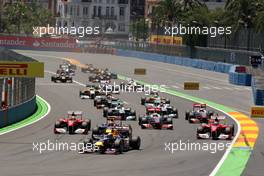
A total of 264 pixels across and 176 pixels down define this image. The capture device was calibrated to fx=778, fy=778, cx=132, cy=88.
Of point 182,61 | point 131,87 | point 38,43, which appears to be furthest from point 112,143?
point 38,43

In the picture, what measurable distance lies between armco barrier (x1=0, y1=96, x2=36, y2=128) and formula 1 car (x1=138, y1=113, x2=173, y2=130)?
614 centimetres

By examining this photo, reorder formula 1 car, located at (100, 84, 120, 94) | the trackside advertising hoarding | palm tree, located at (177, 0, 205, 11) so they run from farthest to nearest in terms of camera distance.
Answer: palm tree, located at (177, 0, 205, 11), formula 1 car, located at (100, 84, 120, 94), the trackside advertising hoarding

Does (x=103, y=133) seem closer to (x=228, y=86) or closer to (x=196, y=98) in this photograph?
(x=196, y=98)

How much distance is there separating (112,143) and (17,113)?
12496 mm

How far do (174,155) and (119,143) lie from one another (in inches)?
75.8

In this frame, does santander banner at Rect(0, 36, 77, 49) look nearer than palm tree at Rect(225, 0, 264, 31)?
No

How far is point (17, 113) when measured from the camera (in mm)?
37938

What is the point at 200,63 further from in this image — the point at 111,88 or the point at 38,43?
the point at 38,43

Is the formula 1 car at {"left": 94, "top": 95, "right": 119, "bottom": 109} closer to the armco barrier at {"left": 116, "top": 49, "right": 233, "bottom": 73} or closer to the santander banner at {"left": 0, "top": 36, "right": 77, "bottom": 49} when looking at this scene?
the armco barrier at {"left": 116, "top": 49, "right": 233, "bottom": 73}

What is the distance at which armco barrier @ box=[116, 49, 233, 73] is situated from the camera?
87.5 meters

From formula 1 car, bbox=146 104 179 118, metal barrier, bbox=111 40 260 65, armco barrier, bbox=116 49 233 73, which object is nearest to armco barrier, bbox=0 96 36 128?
formula 1 car, bbox=146 104 179 118

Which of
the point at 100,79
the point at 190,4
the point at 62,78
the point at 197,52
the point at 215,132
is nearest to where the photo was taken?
the point at 215,132

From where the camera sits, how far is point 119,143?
2658cm

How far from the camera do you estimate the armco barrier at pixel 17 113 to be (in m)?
35.4
